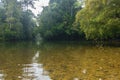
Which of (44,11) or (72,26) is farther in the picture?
(44,11)

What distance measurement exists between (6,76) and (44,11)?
47891 mm

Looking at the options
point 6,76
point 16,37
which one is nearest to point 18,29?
point 16,37

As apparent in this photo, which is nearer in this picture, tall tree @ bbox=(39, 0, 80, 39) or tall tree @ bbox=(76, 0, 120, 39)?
tall tree @ bbox=(76, 0, 120, 39)

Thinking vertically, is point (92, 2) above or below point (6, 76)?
above

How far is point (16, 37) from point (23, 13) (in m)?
7.35

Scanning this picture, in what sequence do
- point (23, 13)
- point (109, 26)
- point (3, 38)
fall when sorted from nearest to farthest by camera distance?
point (109, 26) → point (3, 38) → point (23, 13)

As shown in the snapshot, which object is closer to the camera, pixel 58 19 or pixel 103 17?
pixel 103 17

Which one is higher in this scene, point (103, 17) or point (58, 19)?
point (103, 17)

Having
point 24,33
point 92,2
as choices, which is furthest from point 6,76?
point 24,33

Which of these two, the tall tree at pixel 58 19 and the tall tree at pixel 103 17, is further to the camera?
the tall tree at pixel 58 19

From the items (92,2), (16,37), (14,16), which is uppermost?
(92,2)

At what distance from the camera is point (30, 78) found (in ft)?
34.4

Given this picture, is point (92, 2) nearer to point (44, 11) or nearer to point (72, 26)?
point (72, 26)

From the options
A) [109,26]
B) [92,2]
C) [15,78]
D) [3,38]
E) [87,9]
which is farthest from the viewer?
[3,38]
